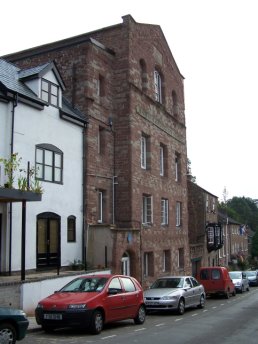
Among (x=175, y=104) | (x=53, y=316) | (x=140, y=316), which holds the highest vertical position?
(x=175, y=104)

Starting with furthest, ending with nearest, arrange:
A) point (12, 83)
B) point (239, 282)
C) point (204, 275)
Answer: point (239, 282)
point (204, 275)
point (12, 83)

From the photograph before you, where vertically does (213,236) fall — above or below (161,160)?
below

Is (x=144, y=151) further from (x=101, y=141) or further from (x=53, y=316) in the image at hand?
(x=53, y=316)

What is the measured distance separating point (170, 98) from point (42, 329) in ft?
71.4

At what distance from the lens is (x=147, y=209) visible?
27.3m

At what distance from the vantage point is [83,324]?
39.7 feet

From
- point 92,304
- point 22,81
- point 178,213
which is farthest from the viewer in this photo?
point 178,213

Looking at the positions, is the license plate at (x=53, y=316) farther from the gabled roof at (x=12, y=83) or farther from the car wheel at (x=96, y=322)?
the gabled roof at (x=12, y=83)

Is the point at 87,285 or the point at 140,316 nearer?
the point at 87,285

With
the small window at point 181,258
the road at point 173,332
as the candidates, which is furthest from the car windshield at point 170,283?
the small window at point 181,258

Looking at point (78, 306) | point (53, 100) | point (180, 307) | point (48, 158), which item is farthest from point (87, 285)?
point (53, 100)

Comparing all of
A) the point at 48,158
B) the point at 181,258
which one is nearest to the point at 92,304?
the point at 48,158

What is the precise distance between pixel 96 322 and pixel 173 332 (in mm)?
2147

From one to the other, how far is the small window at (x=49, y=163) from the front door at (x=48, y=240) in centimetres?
157
